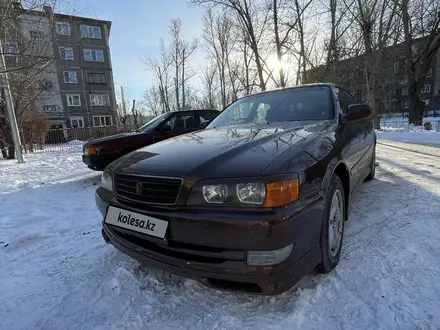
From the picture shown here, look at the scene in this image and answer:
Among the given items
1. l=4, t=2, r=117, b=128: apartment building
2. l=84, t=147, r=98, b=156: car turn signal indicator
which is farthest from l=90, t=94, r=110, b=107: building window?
l=84, t=147, r=98, b=156: car turn signal indicator

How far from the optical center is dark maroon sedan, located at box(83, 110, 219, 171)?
5.42 m

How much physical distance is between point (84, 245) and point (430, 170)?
5717 millimetres

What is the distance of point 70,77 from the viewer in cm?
3681

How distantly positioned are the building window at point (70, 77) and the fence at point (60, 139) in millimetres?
15981

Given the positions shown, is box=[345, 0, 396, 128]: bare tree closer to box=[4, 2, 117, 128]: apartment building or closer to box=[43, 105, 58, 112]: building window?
box=[4, 2, 117, 128]: apartment building

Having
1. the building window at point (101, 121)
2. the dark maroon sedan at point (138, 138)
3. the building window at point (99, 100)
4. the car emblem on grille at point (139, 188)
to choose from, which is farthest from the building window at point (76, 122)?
the car emblem on grille at point (139, 188)

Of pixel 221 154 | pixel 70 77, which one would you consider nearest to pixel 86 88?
pixel 70 77

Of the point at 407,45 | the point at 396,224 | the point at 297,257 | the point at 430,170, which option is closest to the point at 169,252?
the point at 297,257

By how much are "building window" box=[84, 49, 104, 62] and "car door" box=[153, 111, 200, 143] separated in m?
37.4

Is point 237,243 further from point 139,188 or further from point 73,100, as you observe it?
point 73,100

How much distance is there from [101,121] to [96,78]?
18.9 feet

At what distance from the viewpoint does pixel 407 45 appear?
19.2 m

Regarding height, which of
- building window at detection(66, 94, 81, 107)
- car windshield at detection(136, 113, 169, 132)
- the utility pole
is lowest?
car windshield at detection(136, 113, 169, 132)

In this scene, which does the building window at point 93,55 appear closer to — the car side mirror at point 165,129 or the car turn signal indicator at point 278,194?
the car side mirror at point 165,129
